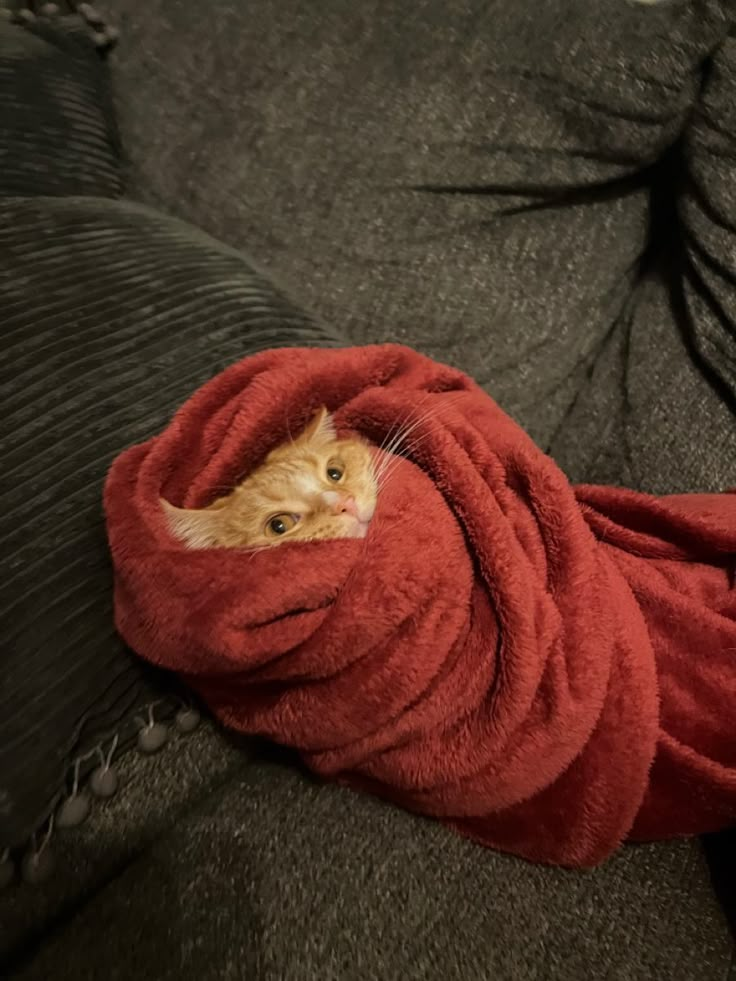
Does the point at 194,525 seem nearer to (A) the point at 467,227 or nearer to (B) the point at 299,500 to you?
(B) the point at 299,500

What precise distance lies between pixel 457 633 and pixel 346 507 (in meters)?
0.19

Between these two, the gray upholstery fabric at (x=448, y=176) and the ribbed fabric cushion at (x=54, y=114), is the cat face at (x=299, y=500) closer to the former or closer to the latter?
the gray upholstery fabric at (x=448, y=176)

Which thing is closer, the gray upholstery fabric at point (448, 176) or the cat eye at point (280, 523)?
the cat eye at point (280, 523)

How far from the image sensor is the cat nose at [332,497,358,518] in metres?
0.78

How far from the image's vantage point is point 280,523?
32.8 inches

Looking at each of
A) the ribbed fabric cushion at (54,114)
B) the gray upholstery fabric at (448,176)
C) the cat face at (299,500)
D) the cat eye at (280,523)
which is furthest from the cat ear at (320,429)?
the ribbed fabric cushion at (54,114)

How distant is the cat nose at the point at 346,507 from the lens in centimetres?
78

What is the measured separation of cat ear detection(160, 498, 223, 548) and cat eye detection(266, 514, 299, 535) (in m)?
0.06

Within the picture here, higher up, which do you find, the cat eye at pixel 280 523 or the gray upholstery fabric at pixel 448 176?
the gray upholstery fabric at pixel 448 176

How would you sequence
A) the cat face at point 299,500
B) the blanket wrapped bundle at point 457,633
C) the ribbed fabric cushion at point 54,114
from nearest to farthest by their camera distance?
the blanket wrapped bundle at point 457,633
the cat face at point 299,500
the ribbed fabric cushion at point 54,114

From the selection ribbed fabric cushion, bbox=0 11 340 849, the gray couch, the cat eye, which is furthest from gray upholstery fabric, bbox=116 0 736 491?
the cat eye

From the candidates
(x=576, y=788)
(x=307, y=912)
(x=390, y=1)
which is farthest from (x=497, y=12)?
(x=307, y=912)

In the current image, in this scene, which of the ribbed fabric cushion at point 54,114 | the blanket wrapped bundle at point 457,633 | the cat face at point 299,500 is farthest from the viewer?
the ribbed fabric cushion at point 54,114

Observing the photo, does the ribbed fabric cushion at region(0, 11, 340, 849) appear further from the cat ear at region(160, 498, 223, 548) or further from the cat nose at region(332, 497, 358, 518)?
the cat nose at region(332, 497, 358, 518)
